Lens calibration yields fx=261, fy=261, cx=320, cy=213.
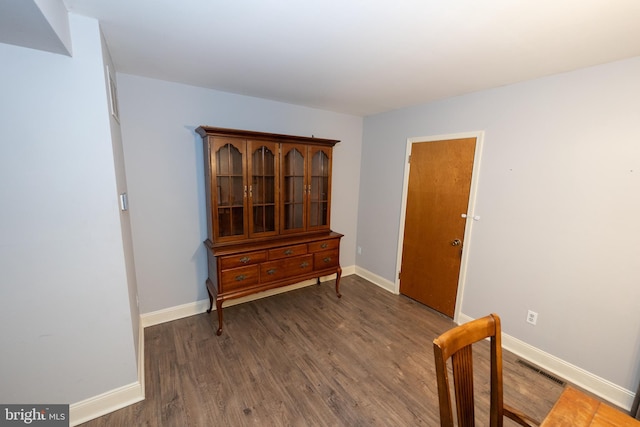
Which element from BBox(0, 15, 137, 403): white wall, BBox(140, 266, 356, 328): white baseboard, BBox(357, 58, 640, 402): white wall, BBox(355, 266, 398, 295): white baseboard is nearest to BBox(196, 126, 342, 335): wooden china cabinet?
BBox(140, 266, 356, 328): white baseboard

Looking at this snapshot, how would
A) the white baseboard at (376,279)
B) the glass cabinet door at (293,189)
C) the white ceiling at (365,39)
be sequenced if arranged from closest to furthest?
the white ceiling at (365,39) < the glass cabinet door at (293,189) < the white baseboard at (376,279)

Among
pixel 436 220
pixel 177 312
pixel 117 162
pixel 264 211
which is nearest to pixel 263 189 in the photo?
pixel 264 211

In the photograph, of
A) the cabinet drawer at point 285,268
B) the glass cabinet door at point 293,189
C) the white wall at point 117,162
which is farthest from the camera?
the glass cabinet door at point 293,189

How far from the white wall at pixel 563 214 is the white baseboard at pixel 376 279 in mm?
918

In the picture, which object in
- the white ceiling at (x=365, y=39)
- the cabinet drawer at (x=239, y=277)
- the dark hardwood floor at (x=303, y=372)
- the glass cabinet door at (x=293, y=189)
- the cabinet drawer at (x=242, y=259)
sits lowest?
the dark hardwood floor at (x=303, y=372)

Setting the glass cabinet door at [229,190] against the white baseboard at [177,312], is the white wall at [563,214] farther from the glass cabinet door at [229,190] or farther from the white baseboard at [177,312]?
the white baseboard at [177,312]

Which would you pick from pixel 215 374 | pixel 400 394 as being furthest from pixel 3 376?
pixel 400 394

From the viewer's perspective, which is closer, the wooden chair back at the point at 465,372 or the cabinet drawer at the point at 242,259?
the wooden chair back at the point at 465,372

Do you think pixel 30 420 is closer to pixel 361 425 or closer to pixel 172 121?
pixel 361 425

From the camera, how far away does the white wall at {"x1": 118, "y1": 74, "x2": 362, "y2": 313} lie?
7.59ft

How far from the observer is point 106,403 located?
166cm

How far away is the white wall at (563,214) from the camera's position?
177 cm

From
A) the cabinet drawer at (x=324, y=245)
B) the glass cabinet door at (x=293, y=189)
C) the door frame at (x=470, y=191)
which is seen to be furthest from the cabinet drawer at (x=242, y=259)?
the door frame at (x=470, y=191)

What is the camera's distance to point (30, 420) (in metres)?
1.48
